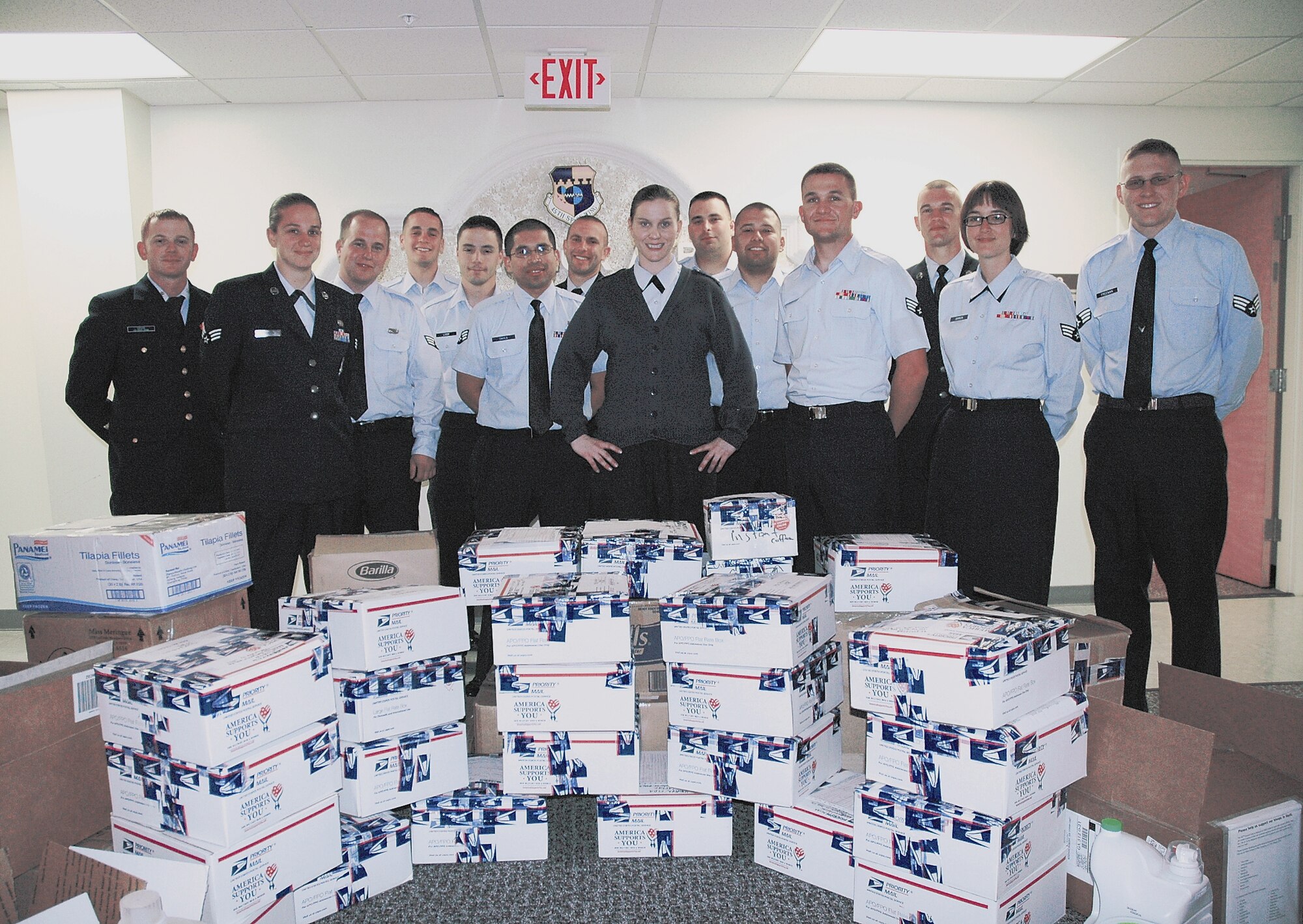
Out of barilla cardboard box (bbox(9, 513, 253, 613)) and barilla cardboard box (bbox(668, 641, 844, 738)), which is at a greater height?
barilla cardboard box (bbox(9, 513, 253, 613))

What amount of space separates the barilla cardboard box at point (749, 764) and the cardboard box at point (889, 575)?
1.30 feet

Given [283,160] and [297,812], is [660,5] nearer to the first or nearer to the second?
[283,160]

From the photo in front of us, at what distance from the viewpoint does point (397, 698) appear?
2191 mm

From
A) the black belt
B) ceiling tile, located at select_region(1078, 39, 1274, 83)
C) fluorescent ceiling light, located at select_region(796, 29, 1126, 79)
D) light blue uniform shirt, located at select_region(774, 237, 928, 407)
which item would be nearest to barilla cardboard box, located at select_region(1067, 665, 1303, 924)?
the black belt

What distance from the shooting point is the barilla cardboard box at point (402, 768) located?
7.06 feet

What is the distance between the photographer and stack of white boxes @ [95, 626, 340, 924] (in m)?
1.72

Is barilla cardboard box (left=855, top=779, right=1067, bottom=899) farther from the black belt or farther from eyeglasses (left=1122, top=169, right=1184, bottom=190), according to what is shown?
eyeglasses (left=1122, top=169, right=1184, bottom=190)

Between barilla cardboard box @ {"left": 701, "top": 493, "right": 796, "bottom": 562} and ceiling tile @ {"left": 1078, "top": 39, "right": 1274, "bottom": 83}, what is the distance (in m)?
3.29

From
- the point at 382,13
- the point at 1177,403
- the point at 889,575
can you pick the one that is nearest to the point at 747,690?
the point at 889,575

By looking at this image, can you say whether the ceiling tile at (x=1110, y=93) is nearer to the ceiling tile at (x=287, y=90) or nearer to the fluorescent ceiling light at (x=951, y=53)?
the fluorescent ceiling light at (x=951, y=53)

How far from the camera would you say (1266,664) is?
3854 millimetres

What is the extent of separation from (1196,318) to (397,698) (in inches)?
111

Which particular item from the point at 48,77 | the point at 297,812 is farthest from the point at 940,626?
the point at 48,77

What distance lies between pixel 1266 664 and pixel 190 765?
443 cm
